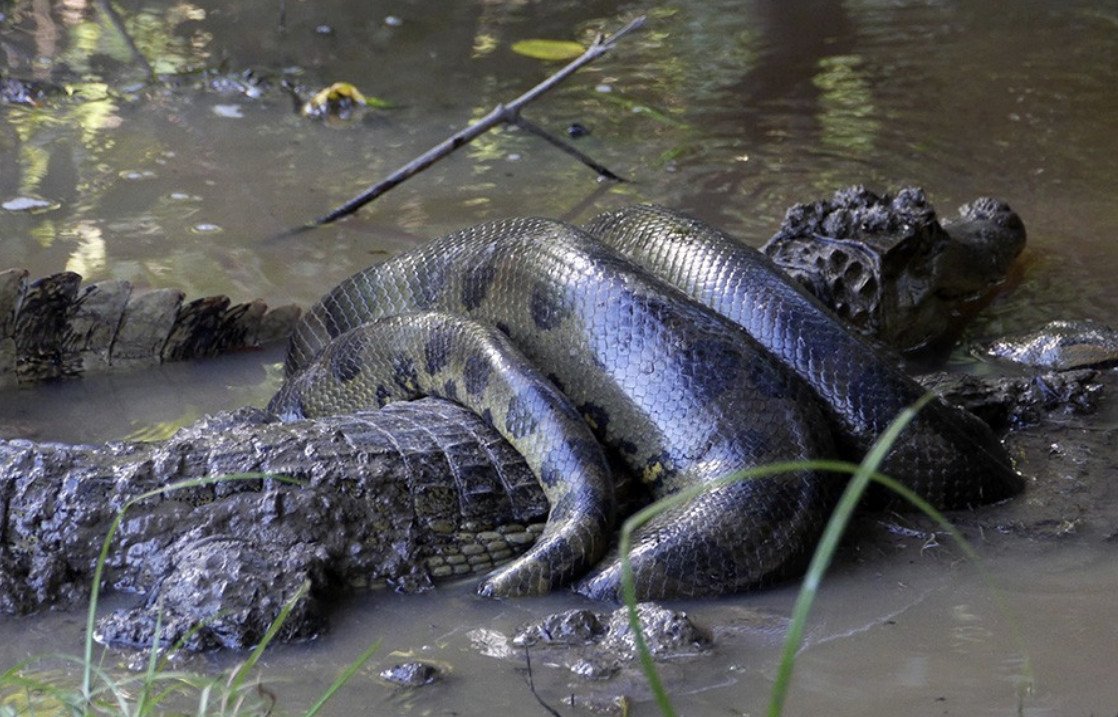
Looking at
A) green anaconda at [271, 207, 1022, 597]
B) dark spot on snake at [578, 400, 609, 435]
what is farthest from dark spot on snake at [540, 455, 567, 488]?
dark spot on snake at [578, 400, 609, 435]

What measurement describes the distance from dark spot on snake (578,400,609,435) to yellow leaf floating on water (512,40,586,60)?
5683 millimetres

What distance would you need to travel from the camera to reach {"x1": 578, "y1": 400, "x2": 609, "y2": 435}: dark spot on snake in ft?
12.9

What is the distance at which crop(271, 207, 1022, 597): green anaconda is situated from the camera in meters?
3.47

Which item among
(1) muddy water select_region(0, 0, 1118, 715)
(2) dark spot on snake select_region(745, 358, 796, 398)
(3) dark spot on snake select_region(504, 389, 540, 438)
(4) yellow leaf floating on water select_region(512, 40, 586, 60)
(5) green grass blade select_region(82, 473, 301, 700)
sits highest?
(5) green grass blade select_region(82, 473, 301, 700)

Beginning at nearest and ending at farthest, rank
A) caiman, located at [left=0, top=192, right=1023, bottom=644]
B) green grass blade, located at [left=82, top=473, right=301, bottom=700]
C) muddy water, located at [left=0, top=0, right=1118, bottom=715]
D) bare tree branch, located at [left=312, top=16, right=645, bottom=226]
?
green grass blade, located at [left=82, top=473, right=301, bottom=700] → muddy water, located at [left=0, top=0, right=1118, bottom=715] → caiman, located at [left=0, top=192, right=1023, bottom=644] → bare tree branch, located at [left=312, top=16, right=645, bottom=226]

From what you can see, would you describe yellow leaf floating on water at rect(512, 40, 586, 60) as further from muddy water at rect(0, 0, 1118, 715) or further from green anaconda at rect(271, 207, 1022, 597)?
green anaconda at rect(271, 207, 1022, 597)

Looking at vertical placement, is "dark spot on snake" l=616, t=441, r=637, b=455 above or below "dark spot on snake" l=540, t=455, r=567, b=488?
below

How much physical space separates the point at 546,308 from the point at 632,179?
316cm

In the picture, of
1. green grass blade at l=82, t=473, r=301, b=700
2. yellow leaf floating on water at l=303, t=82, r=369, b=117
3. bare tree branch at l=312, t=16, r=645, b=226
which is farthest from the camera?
yellow leaf floating on water at l=303, t=82, r=369, b=117

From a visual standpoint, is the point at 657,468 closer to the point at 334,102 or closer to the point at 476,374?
the point at 476,374

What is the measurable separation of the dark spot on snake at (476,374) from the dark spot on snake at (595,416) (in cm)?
30

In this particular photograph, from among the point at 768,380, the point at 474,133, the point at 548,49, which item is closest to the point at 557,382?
the point at 768,380

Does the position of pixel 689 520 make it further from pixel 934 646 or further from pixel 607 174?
pixel 607 174

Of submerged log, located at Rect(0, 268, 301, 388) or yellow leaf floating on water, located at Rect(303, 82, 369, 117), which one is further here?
yellow leaf floating on water, located at Rect(303, 82, 369, 117)
